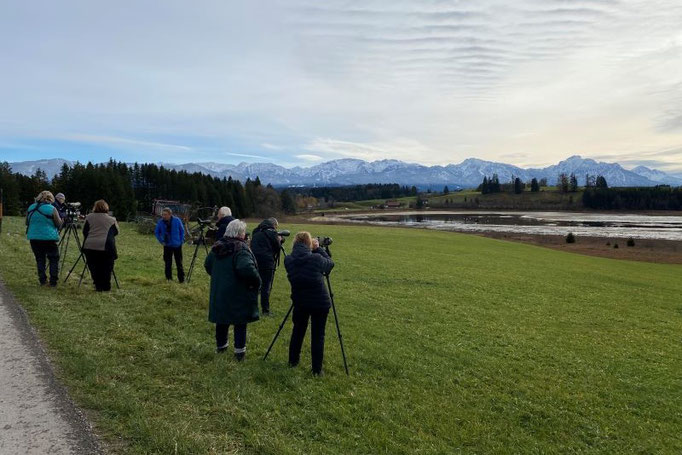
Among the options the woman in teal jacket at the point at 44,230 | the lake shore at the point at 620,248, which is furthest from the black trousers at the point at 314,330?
the lake shore at the point at 620,248

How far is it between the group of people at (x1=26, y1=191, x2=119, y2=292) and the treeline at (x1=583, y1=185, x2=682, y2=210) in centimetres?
18158

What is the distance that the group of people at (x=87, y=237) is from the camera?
37.6 feet

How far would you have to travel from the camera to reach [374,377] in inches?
316

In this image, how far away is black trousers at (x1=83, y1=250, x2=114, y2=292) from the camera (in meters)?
11.7

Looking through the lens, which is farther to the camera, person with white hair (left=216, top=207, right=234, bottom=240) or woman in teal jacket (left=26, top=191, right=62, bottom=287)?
woman in teal jacket (left=26, top=191, right=62, bottom=287)

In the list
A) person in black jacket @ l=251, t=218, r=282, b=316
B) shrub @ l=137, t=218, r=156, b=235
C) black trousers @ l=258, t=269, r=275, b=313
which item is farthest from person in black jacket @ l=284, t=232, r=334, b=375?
shrub @ l=137, t=218, r=156, b=235

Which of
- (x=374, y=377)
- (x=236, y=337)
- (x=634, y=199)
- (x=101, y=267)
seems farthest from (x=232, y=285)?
(x=634, y=199)

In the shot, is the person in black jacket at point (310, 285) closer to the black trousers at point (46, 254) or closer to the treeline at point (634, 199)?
the black trousers at point (46, 254)

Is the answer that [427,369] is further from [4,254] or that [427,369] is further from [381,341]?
[4,254]

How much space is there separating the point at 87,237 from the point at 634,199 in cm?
19038

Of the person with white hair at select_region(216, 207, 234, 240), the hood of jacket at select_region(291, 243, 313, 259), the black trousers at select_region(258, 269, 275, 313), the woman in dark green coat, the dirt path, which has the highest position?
the person with white hair at select_region(216, 207, 234, 240)

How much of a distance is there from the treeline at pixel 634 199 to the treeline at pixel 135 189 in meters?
120

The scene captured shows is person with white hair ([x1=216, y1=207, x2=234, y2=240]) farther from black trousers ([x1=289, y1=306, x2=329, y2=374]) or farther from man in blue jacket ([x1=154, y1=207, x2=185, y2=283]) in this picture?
black trousers ([x1=289, y1=306, x2=329, y2=374])

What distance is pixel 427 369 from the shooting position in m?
8.74
